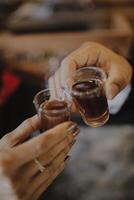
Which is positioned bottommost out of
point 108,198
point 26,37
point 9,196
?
point 108,198

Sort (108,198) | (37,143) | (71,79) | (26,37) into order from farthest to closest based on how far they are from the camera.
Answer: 1. (26,37)
2. (108,198)
3. (71,79)
4. (37,143)

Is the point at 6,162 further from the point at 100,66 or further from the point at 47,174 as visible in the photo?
the point at 100,66

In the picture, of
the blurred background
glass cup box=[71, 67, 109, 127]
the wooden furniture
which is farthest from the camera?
the wooden furniture

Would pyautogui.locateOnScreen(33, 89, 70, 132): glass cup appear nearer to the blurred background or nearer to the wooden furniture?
the blurred background

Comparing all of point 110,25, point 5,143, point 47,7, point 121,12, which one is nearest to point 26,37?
point 47,7

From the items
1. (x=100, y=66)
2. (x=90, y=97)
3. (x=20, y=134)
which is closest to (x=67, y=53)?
(x=100, y=66)

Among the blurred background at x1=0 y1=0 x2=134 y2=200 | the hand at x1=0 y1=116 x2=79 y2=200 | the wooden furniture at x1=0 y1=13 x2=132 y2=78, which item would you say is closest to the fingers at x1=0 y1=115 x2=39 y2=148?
the hand at x1=0 y1=116 x2=79 y2=200

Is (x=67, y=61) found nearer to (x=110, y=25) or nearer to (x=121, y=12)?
(x=110, y=25)

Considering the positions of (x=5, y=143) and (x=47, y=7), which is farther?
(x=47, y=7)
